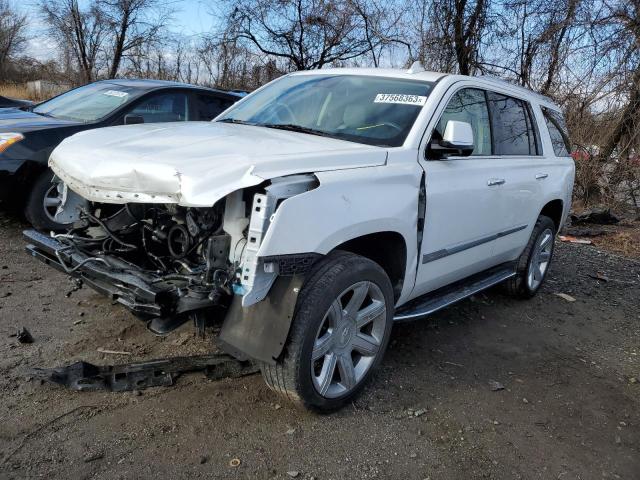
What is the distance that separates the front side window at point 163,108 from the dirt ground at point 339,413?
242cm

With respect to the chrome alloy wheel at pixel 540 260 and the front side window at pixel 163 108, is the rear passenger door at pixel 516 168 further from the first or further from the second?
the front side window at pixel 163 108

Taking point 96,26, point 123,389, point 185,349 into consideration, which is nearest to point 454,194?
point 185,349

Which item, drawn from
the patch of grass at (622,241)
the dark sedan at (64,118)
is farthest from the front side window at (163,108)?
the patch of grass at (622,241)

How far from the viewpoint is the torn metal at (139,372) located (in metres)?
2.91

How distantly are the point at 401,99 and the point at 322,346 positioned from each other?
170 cm

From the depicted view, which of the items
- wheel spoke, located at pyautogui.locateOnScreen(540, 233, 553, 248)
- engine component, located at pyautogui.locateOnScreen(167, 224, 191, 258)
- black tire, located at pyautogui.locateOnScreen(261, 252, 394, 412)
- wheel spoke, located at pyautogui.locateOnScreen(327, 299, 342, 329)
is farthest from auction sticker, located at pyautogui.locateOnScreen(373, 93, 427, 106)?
wheel spoke, located at pyautogui.locateOnScreen(540, 233, 553, 248)

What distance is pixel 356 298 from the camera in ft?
9.51

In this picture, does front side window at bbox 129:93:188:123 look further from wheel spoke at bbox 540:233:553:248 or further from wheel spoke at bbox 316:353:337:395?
wheel spoke at bbox 540:233:553:248

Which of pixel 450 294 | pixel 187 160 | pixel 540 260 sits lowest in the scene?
pixel 540 260

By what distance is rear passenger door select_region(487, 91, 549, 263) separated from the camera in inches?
164

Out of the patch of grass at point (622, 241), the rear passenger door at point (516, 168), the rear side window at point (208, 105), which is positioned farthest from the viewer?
the patch of grass at point (622, 241)

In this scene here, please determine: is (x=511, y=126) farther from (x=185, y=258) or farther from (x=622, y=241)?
(x=622, y=241)

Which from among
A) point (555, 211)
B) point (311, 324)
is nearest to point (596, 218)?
point (555, 211)

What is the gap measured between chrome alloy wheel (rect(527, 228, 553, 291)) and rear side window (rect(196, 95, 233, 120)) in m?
4.15
